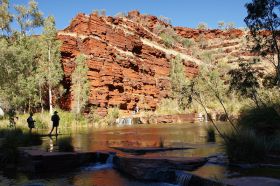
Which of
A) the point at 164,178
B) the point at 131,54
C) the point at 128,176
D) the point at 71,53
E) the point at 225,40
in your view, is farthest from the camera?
the point at 225,40

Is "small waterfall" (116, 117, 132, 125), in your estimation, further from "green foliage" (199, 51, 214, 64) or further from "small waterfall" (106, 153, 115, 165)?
"green foliage" (199, 51, 214, 64)

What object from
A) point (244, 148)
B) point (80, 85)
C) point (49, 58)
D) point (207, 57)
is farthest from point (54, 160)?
point (207, 57)

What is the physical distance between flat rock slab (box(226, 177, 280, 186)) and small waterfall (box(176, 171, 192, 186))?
4.34 feet

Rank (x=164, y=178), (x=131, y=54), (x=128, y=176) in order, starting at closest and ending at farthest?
(x=164, y=178) → (x=128, y=176) → (x=131, y=54)

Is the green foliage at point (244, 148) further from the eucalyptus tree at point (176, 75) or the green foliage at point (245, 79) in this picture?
the eucalyptus tree at point (176, 75)

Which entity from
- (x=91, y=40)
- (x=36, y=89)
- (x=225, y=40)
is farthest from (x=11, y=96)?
(x=225, y=40)

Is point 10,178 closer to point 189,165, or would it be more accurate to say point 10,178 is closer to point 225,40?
point 189,165

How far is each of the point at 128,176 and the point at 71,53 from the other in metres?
39.0

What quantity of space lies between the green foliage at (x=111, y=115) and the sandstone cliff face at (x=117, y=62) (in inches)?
50.8

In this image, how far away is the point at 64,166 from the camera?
12469 mm

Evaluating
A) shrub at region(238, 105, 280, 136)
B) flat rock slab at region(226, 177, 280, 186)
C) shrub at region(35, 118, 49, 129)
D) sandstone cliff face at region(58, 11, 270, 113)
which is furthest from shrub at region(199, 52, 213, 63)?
flat rock slab at region(226, 177, 280, 186)

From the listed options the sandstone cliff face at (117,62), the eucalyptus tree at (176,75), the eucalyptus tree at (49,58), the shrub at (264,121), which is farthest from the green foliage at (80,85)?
the shrub at (264,121)

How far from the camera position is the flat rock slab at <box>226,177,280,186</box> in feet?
24.2

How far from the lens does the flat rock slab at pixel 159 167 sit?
9903 millimetres
